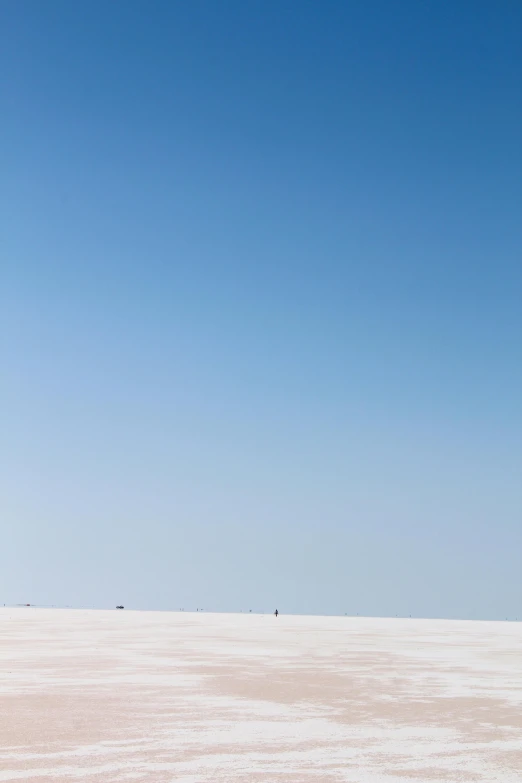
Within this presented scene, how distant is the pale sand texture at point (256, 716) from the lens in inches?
519

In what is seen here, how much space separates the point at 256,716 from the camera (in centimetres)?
1827

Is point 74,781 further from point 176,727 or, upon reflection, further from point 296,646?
point 296,646

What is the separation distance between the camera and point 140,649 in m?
35.3

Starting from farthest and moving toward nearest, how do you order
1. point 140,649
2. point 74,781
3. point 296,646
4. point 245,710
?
point 296,646 → point 140,649 → point 245,710 → point 74,781

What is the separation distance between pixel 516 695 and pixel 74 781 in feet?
47.2

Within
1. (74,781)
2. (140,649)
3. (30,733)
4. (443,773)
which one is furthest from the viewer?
(140,649)

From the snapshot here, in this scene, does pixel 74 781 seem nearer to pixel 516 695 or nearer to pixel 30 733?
pixel 30 733

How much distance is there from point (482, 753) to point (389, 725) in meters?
2.97

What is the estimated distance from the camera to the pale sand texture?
Answer: 13172 millimetres

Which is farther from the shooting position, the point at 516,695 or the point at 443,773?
the point at 516,695

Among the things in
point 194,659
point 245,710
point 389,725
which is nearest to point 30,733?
point 245,710

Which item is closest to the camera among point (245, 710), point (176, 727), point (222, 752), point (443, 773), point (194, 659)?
point (443, 773)

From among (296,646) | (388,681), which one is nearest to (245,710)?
(388,681)

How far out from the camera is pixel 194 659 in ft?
102
